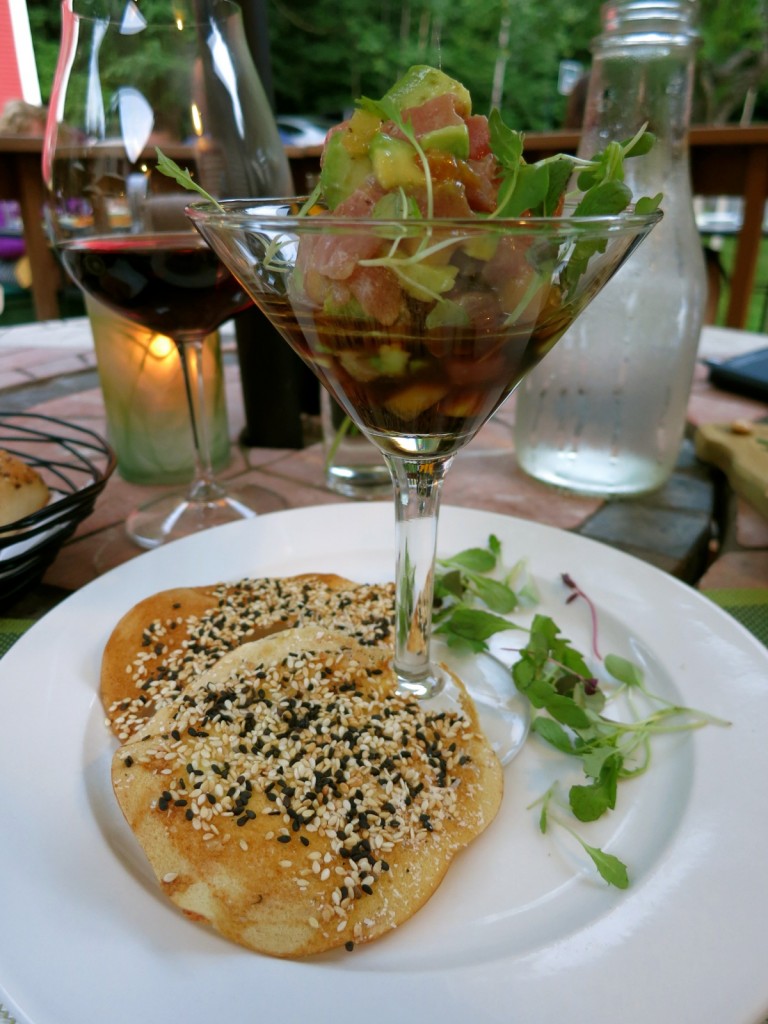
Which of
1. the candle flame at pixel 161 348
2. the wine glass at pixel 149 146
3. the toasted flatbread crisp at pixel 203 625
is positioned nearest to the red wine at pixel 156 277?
the wine glass at pixel 149 146

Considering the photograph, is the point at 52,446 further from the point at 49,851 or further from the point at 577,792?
the point at 577,792

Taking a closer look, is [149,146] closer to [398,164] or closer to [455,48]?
[398,164]

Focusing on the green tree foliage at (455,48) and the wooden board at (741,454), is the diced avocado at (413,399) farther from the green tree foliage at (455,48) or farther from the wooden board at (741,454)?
the green tree foliage at (455,48)

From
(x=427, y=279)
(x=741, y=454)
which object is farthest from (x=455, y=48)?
(x=427, y=279)

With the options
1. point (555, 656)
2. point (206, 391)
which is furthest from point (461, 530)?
point (206, 391)

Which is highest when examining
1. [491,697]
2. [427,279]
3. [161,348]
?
[427,279]

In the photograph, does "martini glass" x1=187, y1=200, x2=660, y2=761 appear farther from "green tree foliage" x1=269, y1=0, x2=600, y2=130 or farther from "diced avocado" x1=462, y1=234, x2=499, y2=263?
"green tree foliage" x1=269, y1=0, x2=600, y2=130

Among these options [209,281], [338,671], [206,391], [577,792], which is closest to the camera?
[577,792]

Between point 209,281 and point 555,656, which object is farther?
point 209,281
